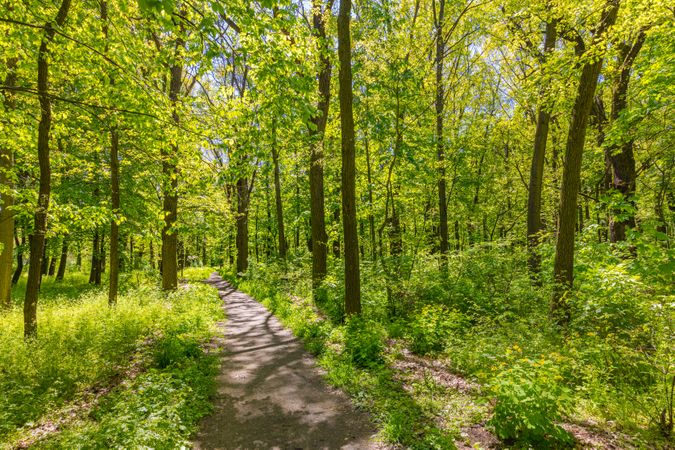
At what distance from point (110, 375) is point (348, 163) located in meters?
6.57

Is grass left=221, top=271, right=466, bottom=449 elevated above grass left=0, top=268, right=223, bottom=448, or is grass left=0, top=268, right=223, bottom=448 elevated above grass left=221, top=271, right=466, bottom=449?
grass left=0, top=268, right=223, bottom=448

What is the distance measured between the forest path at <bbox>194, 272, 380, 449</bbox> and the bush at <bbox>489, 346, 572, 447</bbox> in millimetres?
1726

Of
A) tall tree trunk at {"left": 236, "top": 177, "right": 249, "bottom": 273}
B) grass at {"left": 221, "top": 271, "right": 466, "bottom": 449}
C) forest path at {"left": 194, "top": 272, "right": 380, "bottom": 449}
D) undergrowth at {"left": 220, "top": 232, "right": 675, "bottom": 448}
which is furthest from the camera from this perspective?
tall tree trunk at {"left": 236, "top": 177, "right": 249, "bottom": 273}

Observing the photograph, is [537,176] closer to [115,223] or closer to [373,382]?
[373,382]

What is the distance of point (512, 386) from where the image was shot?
409cm

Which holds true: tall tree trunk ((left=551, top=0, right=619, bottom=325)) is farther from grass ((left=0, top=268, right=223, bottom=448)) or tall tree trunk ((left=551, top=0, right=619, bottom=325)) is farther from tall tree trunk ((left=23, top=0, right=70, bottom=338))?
tall tree trunk ((left=23, top=0, right=70, bottom=338))

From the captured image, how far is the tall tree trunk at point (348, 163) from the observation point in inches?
301

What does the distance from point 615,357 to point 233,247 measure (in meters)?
40.5

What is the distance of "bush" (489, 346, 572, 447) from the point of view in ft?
12.3

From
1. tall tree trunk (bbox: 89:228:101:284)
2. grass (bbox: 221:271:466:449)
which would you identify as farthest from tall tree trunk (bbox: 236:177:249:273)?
grass (bbox: 221:271:466:449)

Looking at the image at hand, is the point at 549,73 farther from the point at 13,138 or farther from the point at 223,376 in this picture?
the point at 13,138

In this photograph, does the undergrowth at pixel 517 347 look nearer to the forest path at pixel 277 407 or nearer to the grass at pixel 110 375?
the forest path at pixel 277 407

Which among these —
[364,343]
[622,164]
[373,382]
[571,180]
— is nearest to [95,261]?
[364,343]

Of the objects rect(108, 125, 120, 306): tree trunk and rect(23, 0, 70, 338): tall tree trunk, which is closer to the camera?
rect(23, 0, 70, 338): tall tree trunk
